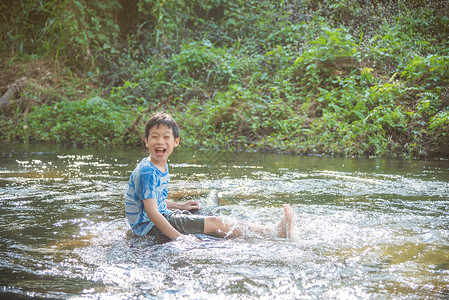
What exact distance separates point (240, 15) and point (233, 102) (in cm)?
638

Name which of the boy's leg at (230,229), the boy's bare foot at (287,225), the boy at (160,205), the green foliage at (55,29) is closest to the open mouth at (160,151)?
the boy at (160,205)

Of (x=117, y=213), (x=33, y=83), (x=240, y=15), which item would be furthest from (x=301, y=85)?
(x=117, y=213)

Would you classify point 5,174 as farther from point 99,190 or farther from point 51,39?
point 51,39

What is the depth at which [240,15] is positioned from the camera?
1634 cm

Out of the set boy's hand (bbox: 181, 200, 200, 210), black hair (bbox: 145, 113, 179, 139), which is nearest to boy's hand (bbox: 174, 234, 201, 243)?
boy's hand (bbox: 181, 200, 200, 210)

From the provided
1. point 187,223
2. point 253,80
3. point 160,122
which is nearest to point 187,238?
point 187,223

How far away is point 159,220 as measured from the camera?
3.34 m

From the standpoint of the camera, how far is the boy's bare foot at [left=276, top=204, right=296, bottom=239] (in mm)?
3506

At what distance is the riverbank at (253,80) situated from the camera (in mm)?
9688

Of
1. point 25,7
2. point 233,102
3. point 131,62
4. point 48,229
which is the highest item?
point 25,7

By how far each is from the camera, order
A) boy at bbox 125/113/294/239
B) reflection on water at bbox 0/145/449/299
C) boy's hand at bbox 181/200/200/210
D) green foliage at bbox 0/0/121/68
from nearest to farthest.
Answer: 1. reflection on water at bbox 0/145/449/299
2. boy at bbox 125/113/294/239
3. boy's hand at bbox 181/200/200/210
4. green foliage at bbox 0/0/121/68

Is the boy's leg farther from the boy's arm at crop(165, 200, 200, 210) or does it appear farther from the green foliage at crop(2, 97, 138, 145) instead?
the green foliage at crop(2, 97, 138, 145)

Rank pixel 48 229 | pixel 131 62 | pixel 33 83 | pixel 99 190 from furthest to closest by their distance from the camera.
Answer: pixel 131 62 < pixel 33 83 < pixel 99 190 < pixel 48 229

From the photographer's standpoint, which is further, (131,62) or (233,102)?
(131,62)
